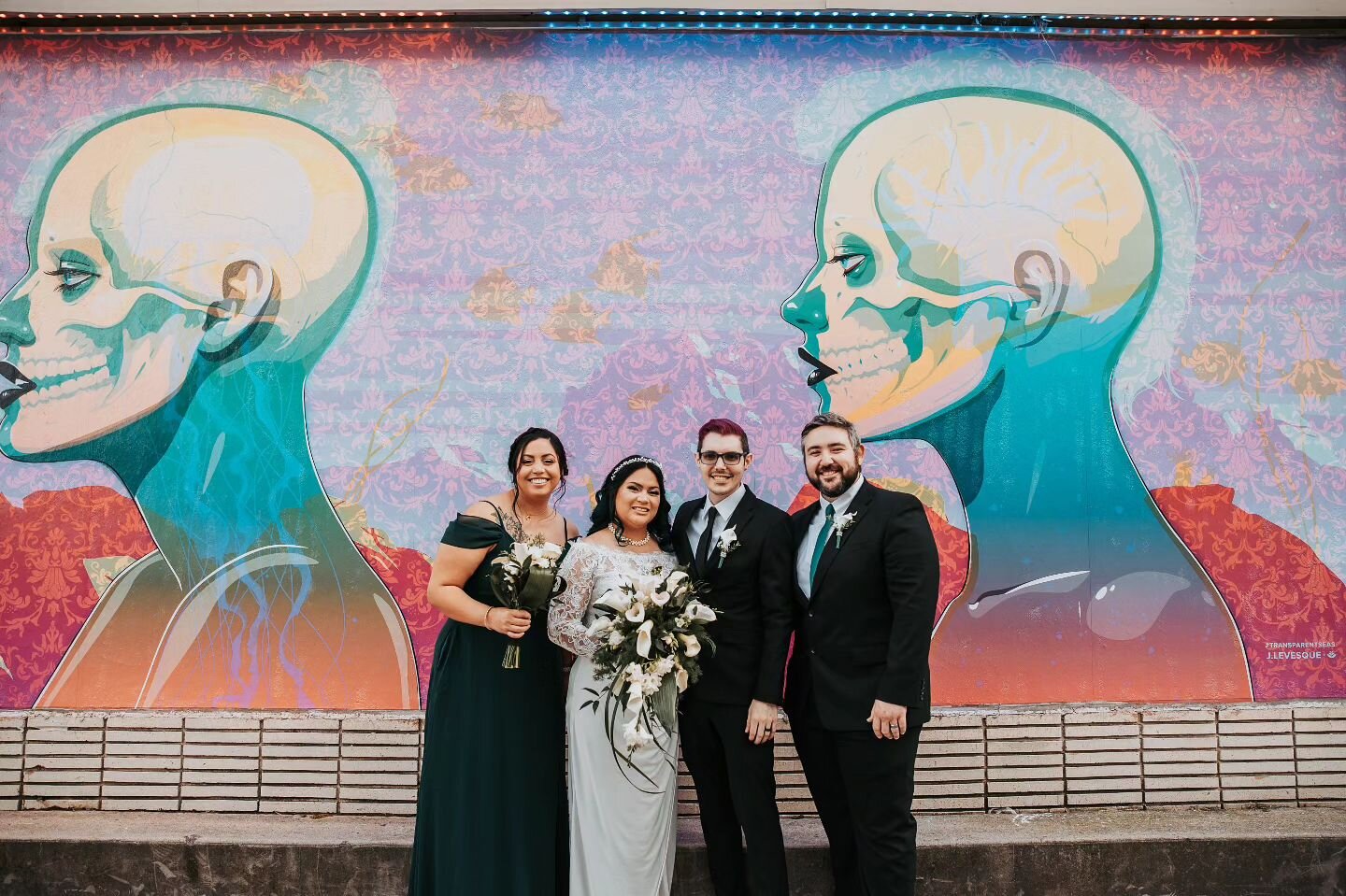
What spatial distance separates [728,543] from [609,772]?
92 centimetres

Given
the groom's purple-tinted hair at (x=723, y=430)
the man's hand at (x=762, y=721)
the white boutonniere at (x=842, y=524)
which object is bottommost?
the man's hand at (x=762, y=721)

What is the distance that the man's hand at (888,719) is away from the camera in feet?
9.71

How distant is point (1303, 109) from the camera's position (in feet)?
14.0

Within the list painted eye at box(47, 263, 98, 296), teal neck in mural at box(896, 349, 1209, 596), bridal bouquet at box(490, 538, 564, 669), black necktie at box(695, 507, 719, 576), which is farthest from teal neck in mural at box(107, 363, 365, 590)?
teal neck in mural at box(896, 349, 1209, 596)

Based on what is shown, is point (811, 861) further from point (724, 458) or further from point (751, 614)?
point (724, 458)

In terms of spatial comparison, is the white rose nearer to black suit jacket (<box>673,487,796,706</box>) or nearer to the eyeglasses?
black suit jacket (<box>673,487,796,706</box>)

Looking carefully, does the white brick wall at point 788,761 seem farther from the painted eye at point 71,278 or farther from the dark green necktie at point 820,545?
the painted eye at point 71,278

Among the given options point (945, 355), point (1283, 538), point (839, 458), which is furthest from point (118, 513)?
point (1283, 538)

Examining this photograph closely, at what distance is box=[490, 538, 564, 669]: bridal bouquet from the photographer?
9.77 feet

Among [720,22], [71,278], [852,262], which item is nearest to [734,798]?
[852,262]

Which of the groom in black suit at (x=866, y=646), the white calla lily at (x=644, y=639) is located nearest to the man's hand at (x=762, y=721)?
the groom in black suit at (x=866, y=646)

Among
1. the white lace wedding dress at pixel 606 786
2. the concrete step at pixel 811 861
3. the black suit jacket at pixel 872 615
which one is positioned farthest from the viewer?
the concrete step at pixel 811 861

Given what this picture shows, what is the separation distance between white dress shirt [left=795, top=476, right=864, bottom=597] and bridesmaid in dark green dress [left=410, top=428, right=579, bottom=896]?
0.98 meters

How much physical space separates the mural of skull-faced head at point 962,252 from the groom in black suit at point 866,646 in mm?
1072
